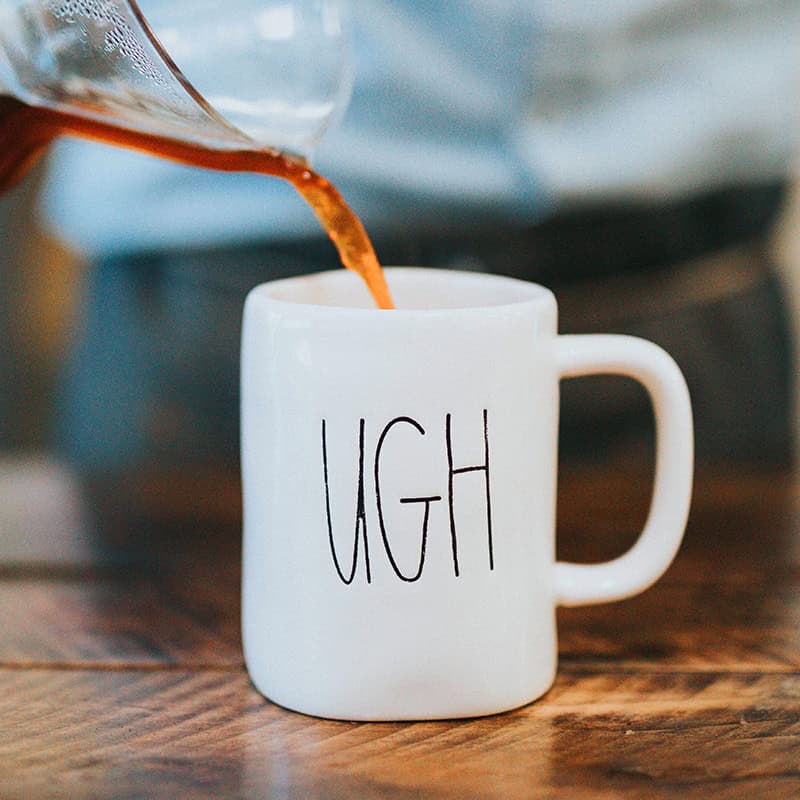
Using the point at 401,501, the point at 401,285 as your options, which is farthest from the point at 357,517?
the point at 401,285

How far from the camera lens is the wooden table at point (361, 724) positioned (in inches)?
17.0

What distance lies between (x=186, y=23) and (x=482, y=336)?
0.74 feet

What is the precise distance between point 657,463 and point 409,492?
13 cm

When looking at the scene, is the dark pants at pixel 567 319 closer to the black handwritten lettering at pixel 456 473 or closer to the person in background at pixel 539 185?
the person in background at pixel 539 185

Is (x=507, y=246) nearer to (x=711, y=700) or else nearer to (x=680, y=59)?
(x=680, y=59)

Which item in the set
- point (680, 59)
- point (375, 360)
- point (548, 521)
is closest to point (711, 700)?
point (548, 521)

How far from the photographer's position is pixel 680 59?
34.0 inches

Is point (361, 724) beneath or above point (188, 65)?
beneath

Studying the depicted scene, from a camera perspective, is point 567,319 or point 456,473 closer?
point 456,473

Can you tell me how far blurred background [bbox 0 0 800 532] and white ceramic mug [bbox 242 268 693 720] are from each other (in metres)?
0.36

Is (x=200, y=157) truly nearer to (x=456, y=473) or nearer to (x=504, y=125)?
(x=456, y=473)

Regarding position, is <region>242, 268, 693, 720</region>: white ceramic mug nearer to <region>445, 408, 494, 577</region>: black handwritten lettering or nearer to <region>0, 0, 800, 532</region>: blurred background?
<region>445, 408, 494, 577</region>: black handwritten lettering

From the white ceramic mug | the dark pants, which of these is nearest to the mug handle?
the white ceramic mug

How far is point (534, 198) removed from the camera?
0.87 metres
